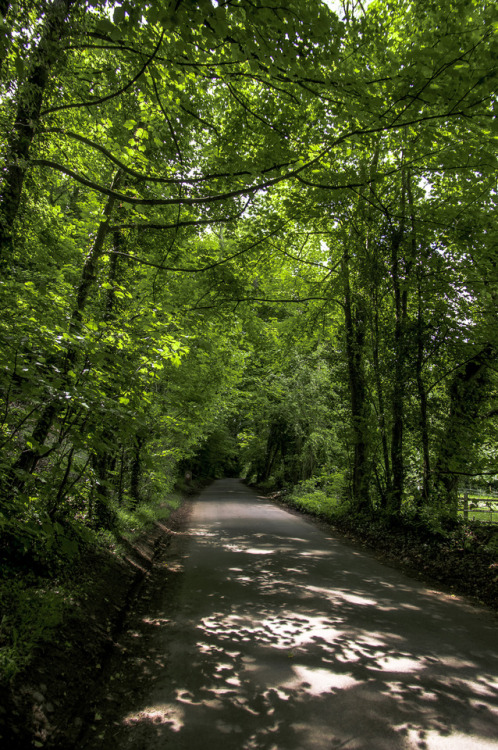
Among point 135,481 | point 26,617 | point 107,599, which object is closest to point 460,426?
point 107,599

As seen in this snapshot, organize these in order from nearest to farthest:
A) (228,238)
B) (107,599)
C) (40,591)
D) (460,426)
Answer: (40,591) < (107,599) < (228,238) < (460,426)

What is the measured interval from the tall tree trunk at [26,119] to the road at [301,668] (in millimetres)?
4504

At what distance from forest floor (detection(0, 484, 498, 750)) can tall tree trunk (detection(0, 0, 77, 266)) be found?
3.94m

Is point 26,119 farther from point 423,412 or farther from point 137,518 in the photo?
point 423,412

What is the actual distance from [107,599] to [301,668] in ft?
8.41

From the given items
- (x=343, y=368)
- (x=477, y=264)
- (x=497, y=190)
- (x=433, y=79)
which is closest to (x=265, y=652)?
(x=433, y=79)

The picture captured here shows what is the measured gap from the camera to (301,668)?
3.76 meters

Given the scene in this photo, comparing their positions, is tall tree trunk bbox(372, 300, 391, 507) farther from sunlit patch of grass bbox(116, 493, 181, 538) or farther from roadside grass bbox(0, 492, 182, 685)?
roadside grass bbox(0, 492, 182, 685)

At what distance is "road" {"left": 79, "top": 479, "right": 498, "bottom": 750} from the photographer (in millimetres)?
2883

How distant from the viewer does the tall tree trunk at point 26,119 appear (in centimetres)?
396

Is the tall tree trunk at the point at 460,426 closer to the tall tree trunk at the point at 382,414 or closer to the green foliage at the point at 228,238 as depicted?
the green foliage at the point at 228,238

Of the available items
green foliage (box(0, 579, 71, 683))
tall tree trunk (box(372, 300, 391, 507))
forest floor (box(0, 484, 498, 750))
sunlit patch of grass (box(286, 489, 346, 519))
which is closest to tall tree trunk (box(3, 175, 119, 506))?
green foliage (box(0, 579, 71, 683))

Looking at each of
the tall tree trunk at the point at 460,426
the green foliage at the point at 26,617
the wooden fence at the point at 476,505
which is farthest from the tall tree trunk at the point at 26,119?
the wooden fence at the point at 476,505

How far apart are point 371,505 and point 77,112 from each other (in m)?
11.1
